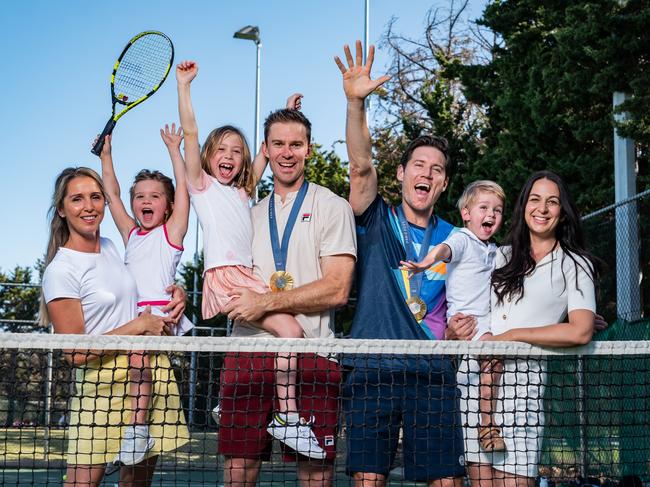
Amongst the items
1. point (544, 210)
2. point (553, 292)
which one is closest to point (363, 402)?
point (553, 292)

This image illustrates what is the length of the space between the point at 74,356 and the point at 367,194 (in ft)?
5.48

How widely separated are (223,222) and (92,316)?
81cm

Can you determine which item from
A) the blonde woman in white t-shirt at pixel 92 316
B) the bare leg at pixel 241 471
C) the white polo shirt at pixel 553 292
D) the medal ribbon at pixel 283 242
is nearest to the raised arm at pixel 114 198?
the blonde woman in white t-shirt at pixel 92 316

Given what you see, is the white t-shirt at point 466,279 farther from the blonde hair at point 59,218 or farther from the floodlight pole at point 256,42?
the floodlight pole at point 256,42

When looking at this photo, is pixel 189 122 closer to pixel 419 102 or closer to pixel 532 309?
pixel 532 309

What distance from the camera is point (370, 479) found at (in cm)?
444

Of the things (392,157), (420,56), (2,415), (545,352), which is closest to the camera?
(545,352)

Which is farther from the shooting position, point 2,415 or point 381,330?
point 2,415

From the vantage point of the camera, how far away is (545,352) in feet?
14.6

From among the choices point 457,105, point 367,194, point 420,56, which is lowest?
point 367,194

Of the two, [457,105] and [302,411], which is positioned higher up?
[457,105]

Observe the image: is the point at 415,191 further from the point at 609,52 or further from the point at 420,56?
the point at 420,56

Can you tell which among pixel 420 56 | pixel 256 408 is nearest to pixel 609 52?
pixel 256 408

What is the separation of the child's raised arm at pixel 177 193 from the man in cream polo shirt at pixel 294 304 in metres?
0.50
